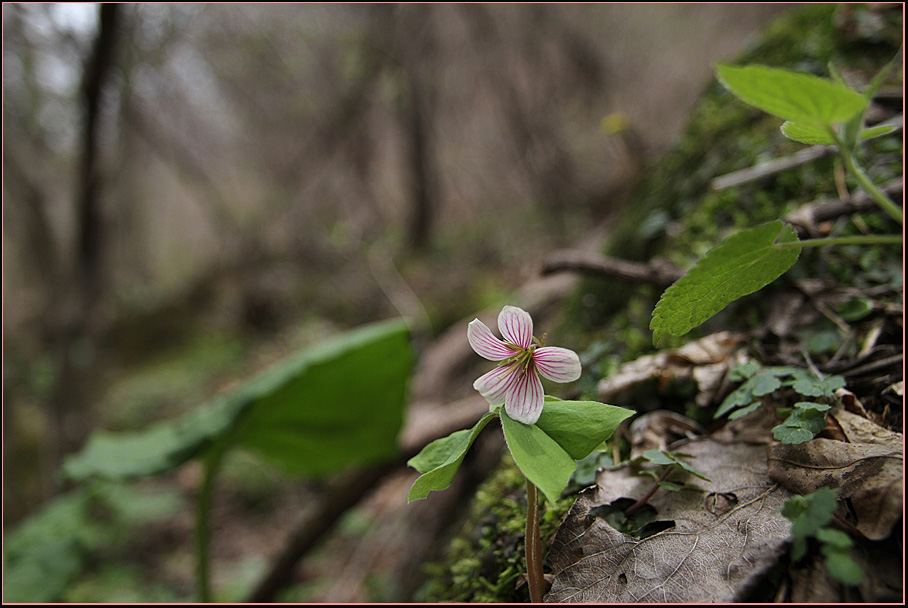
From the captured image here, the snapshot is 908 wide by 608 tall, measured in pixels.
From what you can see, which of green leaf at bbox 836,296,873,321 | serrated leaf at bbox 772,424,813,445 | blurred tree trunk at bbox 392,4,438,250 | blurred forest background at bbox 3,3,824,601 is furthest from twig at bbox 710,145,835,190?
blurred tree trunk at bbox 392,4,438,250

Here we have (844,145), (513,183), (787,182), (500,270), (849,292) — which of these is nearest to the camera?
(844,145)

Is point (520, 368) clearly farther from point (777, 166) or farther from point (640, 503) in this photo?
point (777, 166)

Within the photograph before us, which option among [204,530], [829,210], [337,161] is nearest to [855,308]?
[829,210]

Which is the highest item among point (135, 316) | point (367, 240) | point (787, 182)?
point (787, 182)

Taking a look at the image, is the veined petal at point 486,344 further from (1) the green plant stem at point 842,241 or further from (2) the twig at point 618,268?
(2) the twig at point 618,268

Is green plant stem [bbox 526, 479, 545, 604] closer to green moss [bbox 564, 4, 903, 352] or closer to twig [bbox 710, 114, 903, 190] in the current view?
green moss [bbox 564, 4, 903, 352]

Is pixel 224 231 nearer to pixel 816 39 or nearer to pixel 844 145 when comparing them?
pixel 816 39

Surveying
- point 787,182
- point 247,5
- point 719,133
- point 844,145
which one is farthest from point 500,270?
point 844,145
